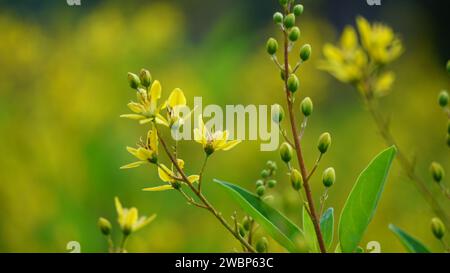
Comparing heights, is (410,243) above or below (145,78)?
below

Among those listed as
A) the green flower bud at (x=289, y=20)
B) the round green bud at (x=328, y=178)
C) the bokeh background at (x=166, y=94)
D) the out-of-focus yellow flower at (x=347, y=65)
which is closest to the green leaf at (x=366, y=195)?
the round green bud at (x=328, y=178)

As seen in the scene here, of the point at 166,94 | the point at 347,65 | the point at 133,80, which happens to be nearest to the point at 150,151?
the point at 133,80

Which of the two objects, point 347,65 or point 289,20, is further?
point 347,65

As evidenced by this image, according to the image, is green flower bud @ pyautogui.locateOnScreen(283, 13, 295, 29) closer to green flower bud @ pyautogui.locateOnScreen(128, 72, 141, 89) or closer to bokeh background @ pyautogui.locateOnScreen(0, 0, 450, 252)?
green flower bud @ pyautogui.locateOnScreen(128, 72, 141, 89)

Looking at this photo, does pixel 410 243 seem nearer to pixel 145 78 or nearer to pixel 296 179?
pixel 296 179

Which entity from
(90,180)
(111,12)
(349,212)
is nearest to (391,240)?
(90,180)
